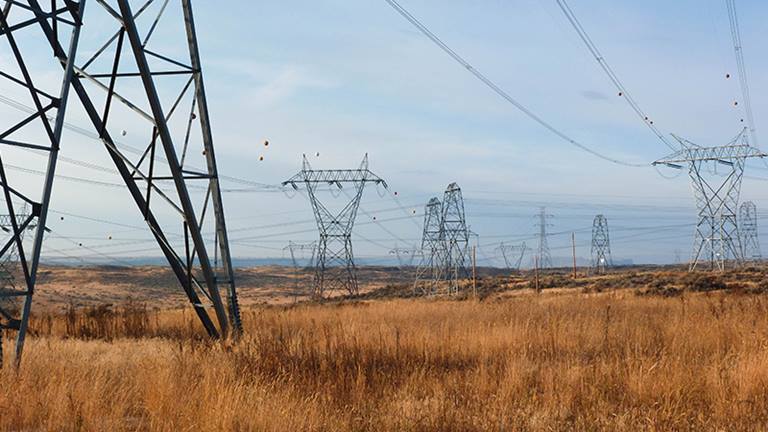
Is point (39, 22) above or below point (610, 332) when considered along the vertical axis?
above

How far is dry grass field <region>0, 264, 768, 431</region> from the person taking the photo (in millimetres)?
6496

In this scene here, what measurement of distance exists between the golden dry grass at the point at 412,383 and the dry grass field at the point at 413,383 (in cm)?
2

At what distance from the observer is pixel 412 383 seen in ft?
28.0

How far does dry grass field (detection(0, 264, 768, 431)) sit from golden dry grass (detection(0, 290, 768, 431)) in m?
0.02

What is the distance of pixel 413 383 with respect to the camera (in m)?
8.52

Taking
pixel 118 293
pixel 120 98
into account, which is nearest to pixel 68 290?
pixel 118 293

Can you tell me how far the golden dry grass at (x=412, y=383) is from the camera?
6496 millimetres

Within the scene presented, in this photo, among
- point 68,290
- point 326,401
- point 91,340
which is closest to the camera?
point 326,401

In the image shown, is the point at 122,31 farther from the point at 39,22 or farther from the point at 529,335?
the point at 529,335

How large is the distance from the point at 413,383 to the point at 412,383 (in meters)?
0.01

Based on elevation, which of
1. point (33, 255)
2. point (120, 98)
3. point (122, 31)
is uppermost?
point (122, 31)

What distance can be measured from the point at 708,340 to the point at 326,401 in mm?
6808

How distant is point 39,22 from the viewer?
33.6 feet

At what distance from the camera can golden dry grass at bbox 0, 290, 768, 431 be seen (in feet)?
21.3
